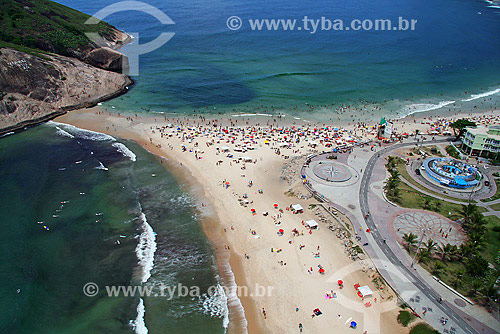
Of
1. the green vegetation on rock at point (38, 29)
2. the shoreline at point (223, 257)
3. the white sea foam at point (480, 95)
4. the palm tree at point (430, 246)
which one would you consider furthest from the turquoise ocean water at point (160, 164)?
the palm tree at point (430, 246)

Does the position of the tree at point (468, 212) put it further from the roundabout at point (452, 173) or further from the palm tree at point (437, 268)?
the palm tree at point (437, 268)

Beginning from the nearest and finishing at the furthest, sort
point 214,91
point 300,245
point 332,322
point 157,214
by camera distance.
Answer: point 332,322 → point 300,245 → point 157,214 → point 214,91

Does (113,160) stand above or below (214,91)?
below

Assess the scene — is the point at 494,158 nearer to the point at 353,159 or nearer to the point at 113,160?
the point at 353,159

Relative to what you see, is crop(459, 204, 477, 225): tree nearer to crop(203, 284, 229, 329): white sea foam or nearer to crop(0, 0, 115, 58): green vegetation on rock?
crop(203, 284, 229, 329): white sea foam

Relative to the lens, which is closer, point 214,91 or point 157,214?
point 157,214

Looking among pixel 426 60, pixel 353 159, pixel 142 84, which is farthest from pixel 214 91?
pixel 426 60

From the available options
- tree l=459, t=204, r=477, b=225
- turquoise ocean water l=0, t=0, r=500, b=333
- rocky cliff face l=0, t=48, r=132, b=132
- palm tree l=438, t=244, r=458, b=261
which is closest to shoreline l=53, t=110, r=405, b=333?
turquoise ocean water l=0, t=0, r=500, b=333
